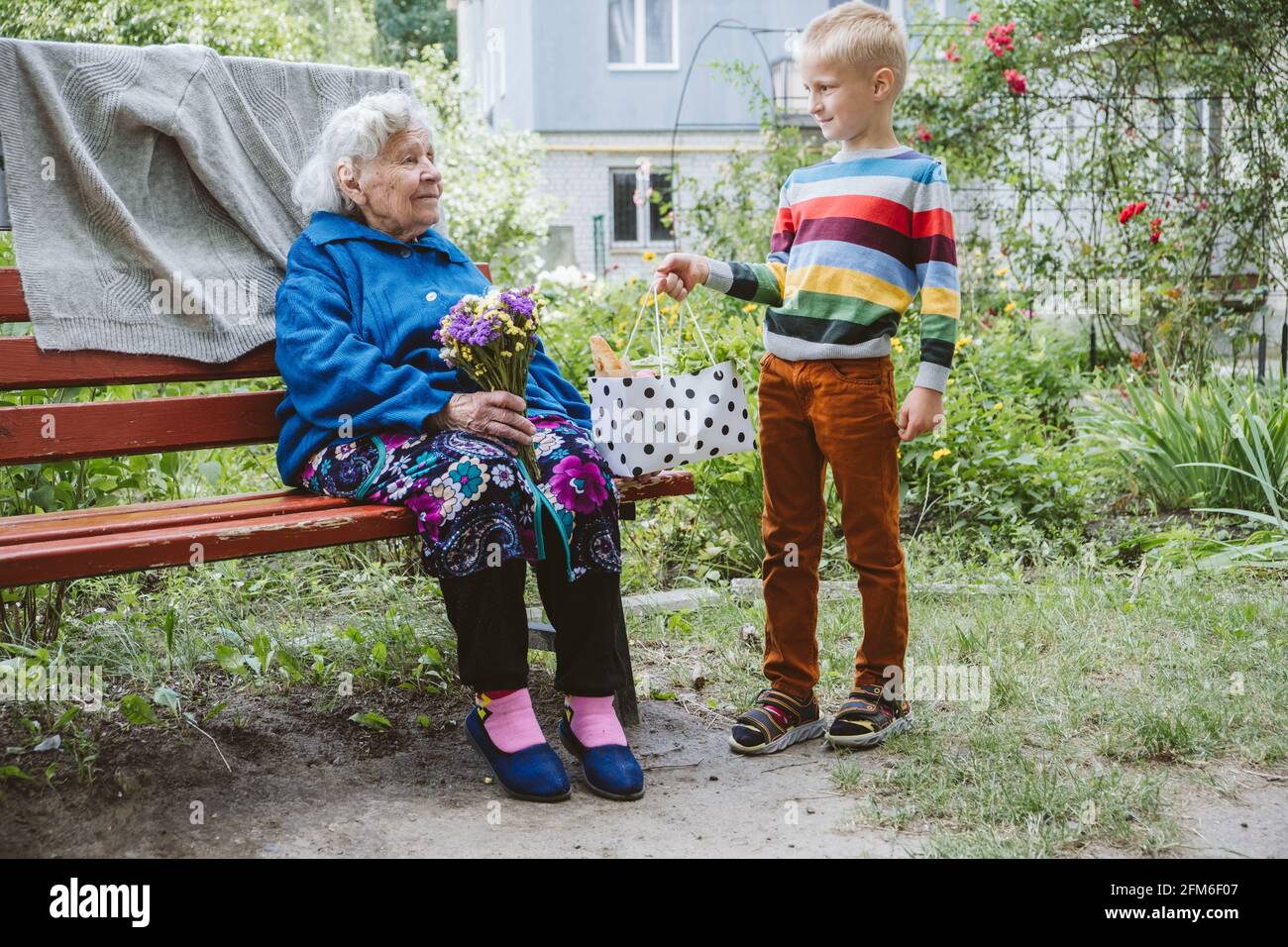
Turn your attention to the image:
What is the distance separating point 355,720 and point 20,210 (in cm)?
141

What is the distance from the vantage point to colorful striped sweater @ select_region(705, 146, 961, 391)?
2.68 meters

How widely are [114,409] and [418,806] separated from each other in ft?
3.78

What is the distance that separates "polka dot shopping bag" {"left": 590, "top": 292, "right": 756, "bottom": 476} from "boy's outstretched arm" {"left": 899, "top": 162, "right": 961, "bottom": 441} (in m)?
0.39

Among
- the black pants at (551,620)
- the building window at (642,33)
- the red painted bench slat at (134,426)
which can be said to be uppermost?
the building window at (642,33)

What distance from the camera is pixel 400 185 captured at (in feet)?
9.78

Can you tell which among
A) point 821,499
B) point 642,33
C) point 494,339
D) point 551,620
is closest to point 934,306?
point 821,499

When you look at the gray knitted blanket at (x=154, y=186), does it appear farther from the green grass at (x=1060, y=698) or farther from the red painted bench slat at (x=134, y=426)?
the green grass at (x=1060, y=698)

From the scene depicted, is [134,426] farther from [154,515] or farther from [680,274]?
[680,274]

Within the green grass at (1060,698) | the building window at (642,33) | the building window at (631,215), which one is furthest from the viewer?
the building window at (631,215)

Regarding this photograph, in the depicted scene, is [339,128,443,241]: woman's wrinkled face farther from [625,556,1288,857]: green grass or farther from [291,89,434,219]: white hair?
[625,556,1288,857]: green grass

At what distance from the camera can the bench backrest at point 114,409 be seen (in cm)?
276

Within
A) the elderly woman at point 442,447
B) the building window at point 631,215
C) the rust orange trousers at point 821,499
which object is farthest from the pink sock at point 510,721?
the building window at point 631,215

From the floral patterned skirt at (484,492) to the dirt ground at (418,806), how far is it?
496mm

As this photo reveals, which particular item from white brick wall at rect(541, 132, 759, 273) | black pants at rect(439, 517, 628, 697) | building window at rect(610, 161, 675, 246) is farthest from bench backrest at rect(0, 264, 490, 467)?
building window at rect(610, 161, 675, 246)
